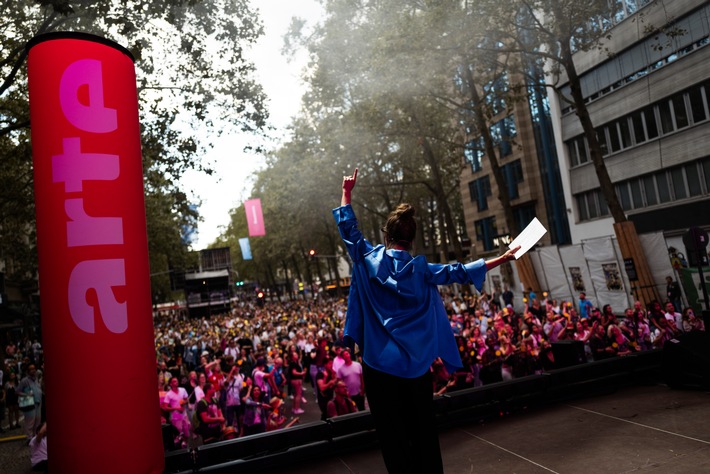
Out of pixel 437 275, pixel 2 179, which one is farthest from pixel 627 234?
pixel 2 179

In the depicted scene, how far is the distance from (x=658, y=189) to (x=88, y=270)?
28.7m

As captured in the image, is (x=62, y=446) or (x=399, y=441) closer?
(x=399, y=441)

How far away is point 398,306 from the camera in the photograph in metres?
3.02

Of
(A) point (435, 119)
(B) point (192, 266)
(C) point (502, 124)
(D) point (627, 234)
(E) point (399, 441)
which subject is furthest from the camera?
(B) point (192, 266)

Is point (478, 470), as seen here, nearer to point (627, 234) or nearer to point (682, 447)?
point (682, 447)

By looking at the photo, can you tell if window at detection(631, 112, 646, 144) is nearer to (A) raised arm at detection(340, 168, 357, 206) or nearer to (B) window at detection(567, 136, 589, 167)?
(B) window at detection(567, 136, 589, 167)

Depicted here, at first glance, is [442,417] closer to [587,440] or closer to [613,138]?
[587,440]

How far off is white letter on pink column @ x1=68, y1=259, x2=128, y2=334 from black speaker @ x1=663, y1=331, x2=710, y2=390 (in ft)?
19.1

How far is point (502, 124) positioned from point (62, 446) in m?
41.6

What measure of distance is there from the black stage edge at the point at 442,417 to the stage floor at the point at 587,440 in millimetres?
145

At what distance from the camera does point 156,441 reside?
4359 millimetres

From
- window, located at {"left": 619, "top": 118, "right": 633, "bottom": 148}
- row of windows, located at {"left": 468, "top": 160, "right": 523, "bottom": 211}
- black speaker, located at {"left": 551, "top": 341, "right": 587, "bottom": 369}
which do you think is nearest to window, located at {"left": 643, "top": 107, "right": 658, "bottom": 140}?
window, located at {"left": 619, "top": 118, "right": 633, "bottom": 148}

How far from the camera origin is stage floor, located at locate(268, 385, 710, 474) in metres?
4.03

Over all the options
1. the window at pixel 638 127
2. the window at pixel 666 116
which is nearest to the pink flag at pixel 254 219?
the window at pixel 638 127
